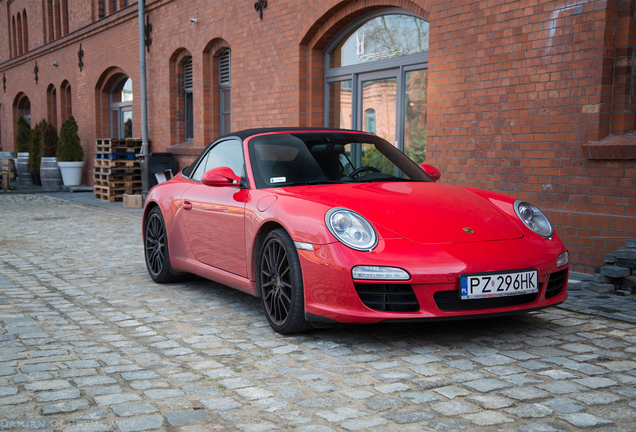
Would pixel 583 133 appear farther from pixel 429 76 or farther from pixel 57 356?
pixel 57 356

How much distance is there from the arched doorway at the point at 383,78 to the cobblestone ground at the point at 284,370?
478 centimetres

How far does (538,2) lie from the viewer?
6.74 m

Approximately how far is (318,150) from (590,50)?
3.20 meters

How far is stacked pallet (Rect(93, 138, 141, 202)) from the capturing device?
1572 centimetres

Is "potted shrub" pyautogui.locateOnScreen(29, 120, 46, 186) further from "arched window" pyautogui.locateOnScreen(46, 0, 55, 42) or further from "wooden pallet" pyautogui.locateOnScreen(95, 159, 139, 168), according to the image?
"wooden pallet" pyautogui.locateOnScreen(95, 159, 139, 168)

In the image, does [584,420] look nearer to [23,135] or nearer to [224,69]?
[224,69]

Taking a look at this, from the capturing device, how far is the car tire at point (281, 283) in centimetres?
393

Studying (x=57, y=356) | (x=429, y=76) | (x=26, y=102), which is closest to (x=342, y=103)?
(x=429, y=76)

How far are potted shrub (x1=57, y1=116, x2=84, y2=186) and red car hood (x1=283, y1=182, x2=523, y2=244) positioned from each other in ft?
55.8

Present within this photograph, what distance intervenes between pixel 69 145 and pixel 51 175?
3.64ft

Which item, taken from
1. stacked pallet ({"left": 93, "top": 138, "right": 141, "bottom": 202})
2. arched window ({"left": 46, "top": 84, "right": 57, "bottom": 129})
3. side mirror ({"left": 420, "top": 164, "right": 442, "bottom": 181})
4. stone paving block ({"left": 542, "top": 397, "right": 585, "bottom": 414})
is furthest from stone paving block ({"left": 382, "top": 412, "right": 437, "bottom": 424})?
arched window ({"left": 46, "top": 84, "right": 57, "bottom": 129})

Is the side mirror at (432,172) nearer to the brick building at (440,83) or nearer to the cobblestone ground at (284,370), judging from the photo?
the cobblestone ground at (284,370)

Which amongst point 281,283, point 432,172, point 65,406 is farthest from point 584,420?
point 432,172

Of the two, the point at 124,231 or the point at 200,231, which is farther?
the point at 124,231
